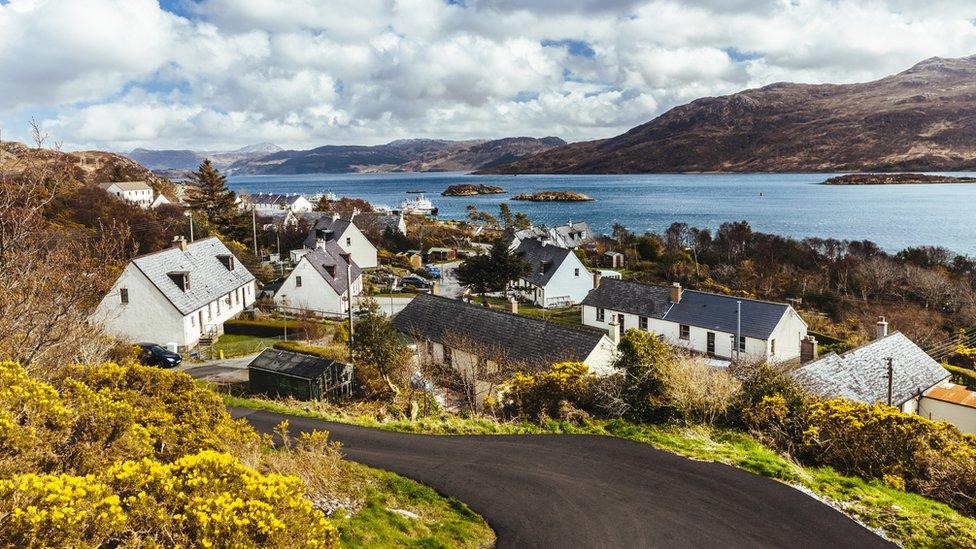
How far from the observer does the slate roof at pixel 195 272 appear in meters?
37.5

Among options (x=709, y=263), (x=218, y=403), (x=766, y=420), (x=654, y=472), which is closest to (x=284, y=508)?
(x=218, y=403)

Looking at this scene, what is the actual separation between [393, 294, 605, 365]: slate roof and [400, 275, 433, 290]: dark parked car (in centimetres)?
2394

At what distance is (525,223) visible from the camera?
115m

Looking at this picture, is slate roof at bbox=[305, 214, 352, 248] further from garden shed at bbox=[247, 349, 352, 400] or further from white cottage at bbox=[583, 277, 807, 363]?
garden shed at bbox=[247, 349, 352, 400]

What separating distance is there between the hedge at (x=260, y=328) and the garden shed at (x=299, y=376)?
1405cm

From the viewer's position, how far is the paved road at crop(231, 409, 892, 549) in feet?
38.7

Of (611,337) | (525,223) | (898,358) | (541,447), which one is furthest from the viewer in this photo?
(525,223)

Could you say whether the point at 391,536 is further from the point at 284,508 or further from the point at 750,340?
the point at 750,340

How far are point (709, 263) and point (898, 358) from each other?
4898 cm

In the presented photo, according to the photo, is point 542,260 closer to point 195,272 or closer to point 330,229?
point 330,229

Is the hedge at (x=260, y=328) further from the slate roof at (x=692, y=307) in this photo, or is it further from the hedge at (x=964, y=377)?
the hedge at (x=964, y=377)

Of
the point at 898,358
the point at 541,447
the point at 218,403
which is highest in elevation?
the point at 218,403

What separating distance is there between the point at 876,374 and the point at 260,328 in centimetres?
3953

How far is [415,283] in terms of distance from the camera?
6438 centimetres
